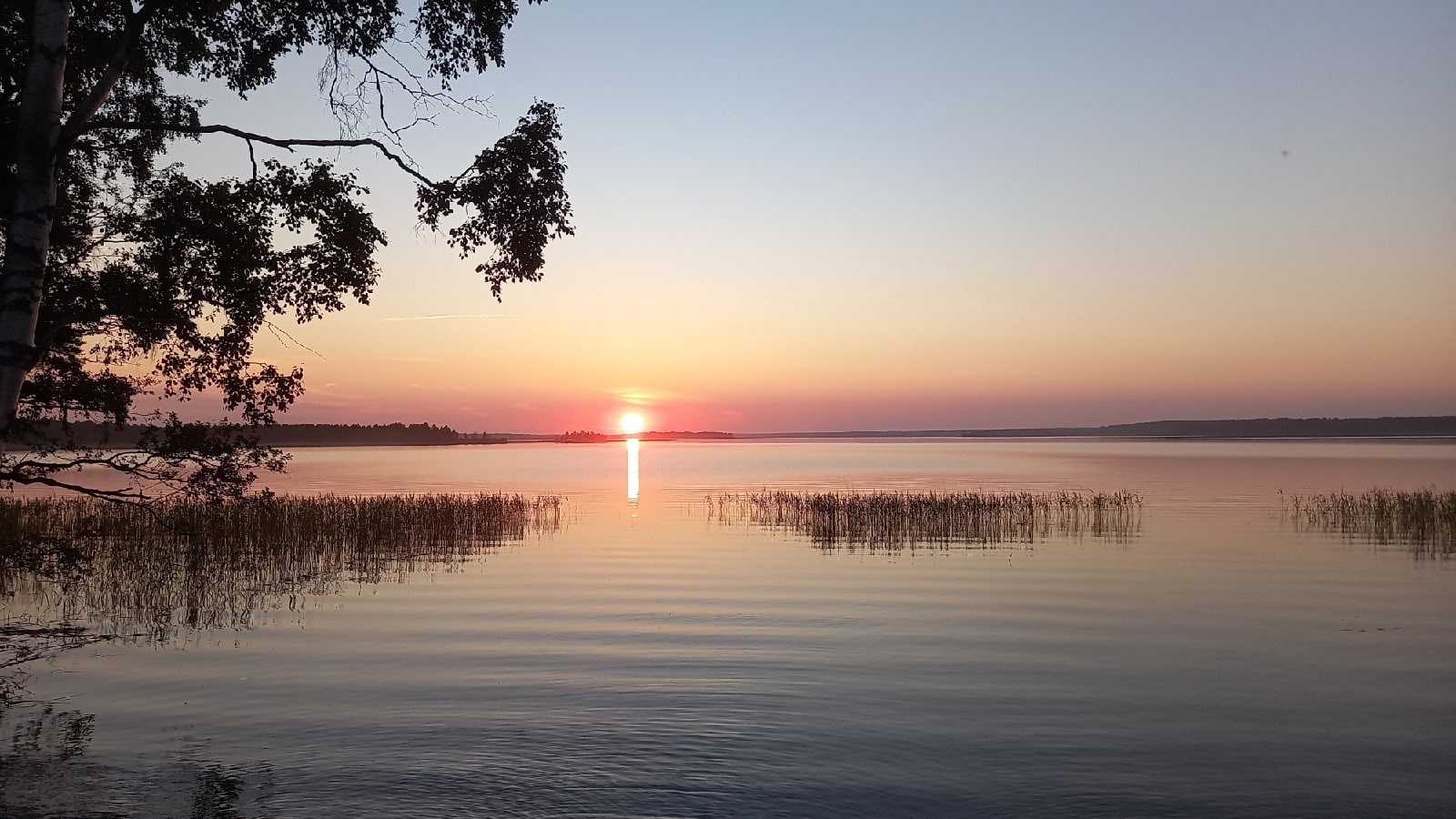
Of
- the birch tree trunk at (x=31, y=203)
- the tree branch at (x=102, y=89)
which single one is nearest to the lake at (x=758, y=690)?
the birch tree trunk at (x=31, y=203)

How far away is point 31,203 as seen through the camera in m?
11.1

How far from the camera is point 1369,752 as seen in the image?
1148 centimetres

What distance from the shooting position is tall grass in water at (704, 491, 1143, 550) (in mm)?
33938

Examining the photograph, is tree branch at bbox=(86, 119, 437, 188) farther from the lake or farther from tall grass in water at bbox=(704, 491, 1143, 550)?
tall grass in water at bbox=(704, 491, 1143, 550)

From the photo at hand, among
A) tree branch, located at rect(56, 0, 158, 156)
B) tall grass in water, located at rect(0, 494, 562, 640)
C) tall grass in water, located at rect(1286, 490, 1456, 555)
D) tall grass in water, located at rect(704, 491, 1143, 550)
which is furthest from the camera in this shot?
tall grass in water, located at rect(704, 491, 1143, 550)

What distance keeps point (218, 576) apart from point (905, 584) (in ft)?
52.0

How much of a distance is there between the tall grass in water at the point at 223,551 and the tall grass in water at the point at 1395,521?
1079 inches

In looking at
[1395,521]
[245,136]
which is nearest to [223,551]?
[245,136]

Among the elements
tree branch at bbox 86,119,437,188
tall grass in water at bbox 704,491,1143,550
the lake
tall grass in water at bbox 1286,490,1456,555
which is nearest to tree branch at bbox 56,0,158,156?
tree branch at bbox 86,119,437,188

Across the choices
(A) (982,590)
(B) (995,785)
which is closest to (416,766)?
(B) (995,785)

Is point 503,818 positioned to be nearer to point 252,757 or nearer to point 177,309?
point 252,757

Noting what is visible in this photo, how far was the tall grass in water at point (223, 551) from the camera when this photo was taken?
19.7 metres

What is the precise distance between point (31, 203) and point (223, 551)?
18.7 m

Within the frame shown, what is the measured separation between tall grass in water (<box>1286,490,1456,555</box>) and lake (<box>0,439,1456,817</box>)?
3.54 meters
